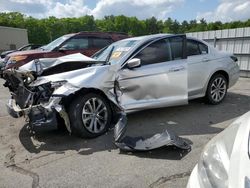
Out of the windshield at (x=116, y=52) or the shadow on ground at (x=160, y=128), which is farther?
the windshield at (x=116, y=52)

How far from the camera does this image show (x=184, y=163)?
3672 mm

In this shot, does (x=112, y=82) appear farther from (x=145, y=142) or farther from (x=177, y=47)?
(x=177, y=47)

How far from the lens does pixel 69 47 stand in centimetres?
995

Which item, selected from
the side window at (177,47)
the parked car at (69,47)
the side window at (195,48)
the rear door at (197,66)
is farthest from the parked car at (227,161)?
the parked car at (69,47)

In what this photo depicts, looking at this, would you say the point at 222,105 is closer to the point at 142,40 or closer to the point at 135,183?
the point at 142,40

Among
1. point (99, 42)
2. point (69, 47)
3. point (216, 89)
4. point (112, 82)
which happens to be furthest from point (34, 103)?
point (99, 42)

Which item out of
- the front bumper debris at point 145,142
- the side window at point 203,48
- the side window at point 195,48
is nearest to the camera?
the front bumper debris at point 145,142

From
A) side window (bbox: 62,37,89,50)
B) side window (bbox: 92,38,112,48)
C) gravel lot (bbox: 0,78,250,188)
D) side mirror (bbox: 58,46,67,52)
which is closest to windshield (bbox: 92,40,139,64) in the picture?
gravel lot (bbox: 0,78,250,188)

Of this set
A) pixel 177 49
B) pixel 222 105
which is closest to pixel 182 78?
pixel 177 49

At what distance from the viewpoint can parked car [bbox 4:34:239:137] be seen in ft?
14.8

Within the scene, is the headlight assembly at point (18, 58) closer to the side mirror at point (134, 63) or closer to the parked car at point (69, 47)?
the parked car at point (69, 47)

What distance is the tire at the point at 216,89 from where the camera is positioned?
253 inches

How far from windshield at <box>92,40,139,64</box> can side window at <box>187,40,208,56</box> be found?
1237 millimetres

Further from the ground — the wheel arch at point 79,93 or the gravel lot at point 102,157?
the wheel arch at point 79,93
